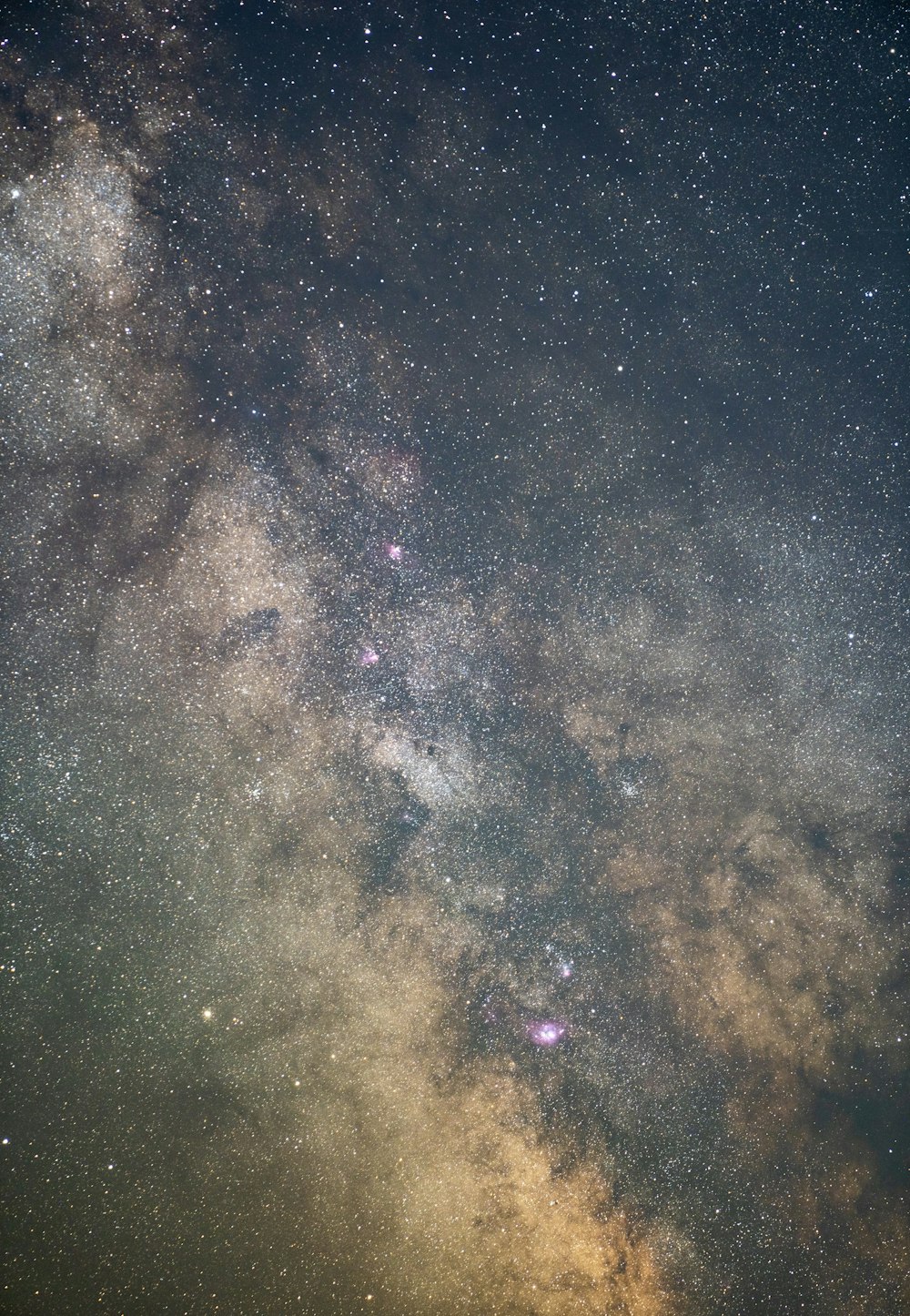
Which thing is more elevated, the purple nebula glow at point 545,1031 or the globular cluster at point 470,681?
the globular cluster at point 470,681

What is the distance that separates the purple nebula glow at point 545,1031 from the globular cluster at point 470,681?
53 millimetres

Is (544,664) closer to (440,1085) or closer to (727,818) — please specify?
(727,818)

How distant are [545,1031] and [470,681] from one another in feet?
8.79

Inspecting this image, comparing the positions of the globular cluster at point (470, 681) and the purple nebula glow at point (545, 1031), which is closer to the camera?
the globular cluster at point (470, 681)

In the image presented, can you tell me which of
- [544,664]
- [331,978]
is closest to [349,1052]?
[331,978]

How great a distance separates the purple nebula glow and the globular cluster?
2.1 inches

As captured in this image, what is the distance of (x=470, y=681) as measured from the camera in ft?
12.9

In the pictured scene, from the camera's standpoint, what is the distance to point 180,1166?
12.4ft

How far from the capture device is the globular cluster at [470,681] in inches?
139

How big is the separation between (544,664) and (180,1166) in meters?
4.48

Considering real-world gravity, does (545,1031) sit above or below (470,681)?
below

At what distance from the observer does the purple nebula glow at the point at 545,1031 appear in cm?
393

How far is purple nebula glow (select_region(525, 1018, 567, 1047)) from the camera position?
393cm

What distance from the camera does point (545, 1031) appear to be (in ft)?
12.9
